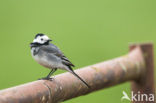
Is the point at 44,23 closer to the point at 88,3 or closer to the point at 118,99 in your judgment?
the point at 88,3

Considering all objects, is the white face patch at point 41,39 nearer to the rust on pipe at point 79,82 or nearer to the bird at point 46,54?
the bird at point 46,54

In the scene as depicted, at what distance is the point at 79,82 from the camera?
4.03m

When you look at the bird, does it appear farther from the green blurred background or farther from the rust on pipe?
the green blurred background

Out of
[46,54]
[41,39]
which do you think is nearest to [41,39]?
[41,39]

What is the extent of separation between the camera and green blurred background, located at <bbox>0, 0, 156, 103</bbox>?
9828mm

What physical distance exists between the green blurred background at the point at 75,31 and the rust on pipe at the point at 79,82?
3.21 metres

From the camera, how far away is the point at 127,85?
896cm

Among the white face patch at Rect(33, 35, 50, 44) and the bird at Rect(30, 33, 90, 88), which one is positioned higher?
the white face patch at Rect(33, 35, 50, 44)

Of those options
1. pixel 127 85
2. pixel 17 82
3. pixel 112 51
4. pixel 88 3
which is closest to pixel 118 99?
pixel 127 85

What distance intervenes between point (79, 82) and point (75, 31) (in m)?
8.86

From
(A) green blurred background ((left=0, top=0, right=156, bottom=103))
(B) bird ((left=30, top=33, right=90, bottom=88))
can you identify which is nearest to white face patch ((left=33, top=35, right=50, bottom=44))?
(B) bird ((left=30, top=33, right=90, bottom=88))

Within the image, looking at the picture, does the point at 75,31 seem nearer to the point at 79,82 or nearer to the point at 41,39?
the point at 41,39

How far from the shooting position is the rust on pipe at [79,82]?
332cm

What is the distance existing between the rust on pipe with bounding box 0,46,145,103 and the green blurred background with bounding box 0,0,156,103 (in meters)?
3.21
